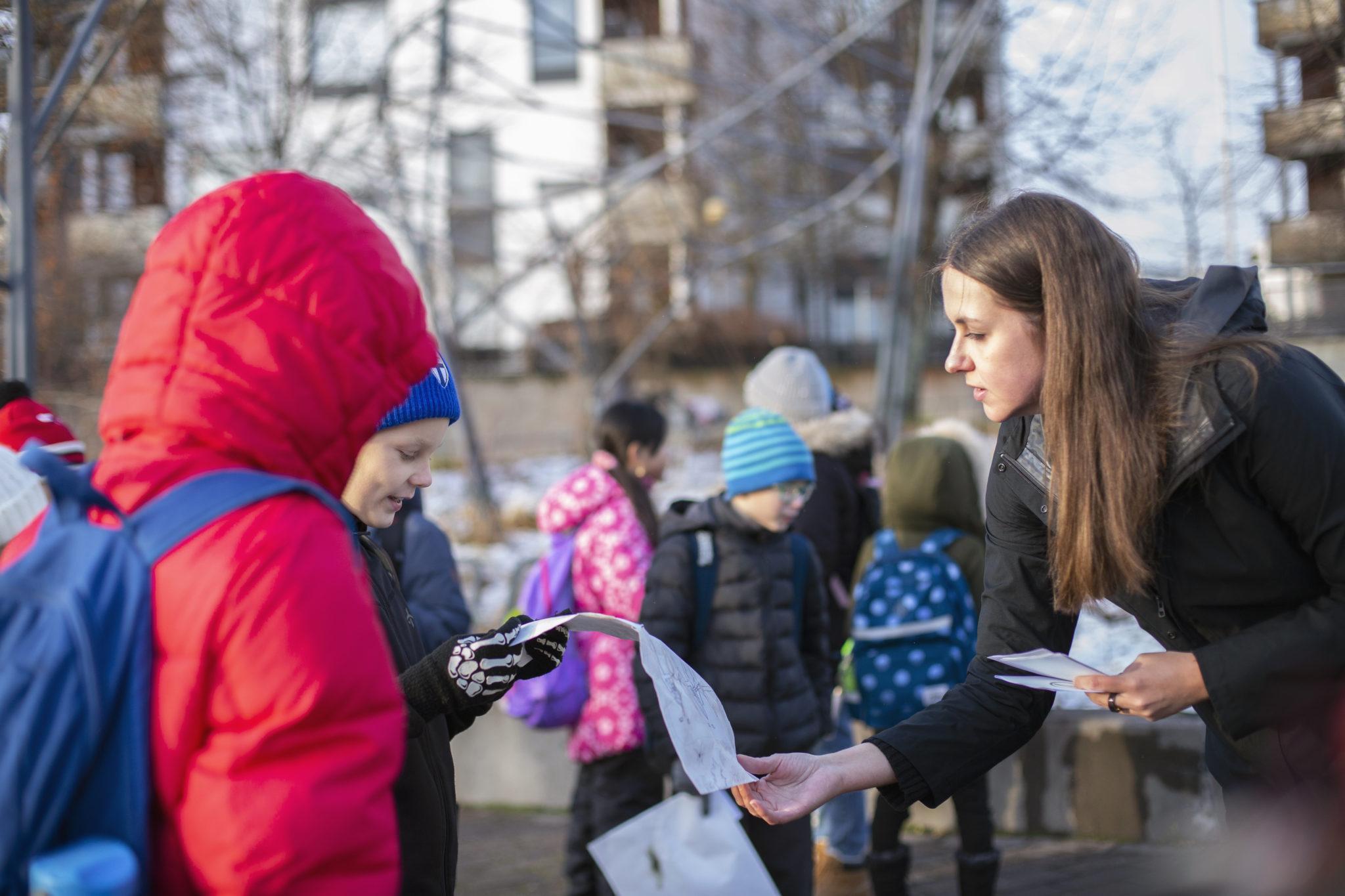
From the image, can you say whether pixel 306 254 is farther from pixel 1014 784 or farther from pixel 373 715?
pixel 1014 784

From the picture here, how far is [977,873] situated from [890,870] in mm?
303

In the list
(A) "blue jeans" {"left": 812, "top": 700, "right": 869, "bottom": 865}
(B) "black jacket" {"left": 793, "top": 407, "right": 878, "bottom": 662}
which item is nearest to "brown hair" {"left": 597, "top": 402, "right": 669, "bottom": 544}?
(B) "black jacket" {"left": 793, "top": 407, "right": 878, "bottom": 662}

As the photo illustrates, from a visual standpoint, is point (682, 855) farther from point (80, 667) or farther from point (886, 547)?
point (80, 667)

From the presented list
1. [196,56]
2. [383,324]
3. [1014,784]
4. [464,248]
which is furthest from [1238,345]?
[464,248]

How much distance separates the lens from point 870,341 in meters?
31.4

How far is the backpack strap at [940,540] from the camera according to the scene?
488cm

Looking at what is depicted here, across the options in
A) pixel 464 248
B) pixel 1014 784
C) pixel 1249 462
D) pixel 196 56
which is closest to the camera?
pixel 1249 462

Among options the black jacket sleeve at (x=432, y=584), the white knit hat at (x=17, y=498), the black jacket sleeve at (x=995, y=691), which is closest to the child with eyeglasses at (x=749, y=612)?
the black jacket sleeve at (x=432, y=584)

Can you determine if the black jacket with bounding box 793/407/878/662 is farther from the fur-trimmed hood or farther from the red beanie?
the red beanie

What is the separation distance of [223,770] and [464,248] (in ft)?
36.4

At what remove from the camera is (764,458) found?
161 inches

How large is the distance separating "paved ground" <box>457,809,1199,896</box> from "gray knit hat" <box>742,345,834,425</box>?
194cm

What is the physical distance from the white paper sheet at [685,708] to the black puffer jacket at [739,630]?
A: 1.70m

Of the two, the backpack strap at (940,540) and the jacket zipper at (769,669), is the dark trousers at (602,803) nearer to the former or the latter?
the jacket zipper at (769,669)
